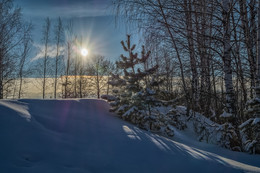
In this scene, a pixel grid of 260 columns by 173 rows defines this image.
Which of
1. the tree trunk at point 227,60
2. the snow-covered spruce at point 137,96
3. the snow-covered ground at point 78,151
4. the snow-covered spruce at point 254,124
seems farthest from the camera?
the snow-covered spruce at point 137,96

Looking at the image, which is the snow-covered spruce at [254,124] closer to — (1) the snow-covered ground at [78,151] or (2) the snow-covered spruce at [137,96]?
(1) the snow-covered ground at [78,151]

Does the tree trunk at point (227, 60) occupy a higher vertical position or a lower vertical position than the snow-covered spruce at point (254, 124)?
higher

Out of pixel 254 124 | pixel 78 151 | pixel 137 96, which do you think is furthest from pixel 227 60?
pixel 78 151

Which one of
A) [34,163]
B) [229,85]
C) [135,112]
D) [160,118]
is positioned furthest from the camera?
[160,118]

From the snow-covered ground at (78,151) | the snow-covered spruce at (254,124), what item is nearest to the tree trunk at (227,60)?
the snow-covered spruce at (254,124)

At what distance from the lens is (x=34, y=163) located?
1402mm

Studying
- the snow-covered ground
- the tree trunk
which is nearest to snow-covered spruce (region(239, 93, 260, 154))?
the tree trunk

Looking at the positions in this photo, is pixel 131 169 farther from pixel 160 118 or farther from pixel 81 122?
pixel 160 118

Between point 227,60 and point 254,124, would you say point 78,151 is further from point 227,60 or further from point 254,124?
point 227,60

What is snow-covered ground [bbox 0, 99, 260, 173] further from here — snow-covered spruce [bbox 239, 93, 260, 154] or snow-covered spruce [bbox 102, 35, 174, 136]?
snow-covered spruce [bbox 102, 35, 174, 136]

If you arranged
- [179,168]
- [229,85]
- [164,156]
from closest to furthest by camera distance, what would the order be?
1. [179,168]
2. [164,156]
3. [229,85]

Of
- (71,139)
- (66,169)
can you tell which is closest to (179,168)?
(66,169)

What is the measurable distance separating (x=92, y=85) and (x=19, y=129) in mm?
20041

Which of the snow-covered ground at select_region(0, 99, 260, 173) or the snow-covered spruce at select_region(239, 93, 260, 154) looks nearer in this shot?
the snow-covered ground at select_region(0, 99, 260, 173)
